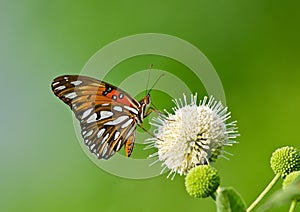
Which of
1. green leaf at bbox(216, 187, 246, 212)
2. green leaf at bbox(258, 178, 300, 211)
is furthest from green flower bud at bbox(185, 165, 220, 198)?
green leaf at bbox(258, 178, 300, 211)

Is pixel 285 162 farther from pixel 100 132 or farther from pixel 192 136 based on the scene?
pixel 100 132

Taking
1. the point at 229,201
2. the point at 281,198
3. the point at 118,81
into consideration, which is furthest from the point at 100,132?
the point at 118,81

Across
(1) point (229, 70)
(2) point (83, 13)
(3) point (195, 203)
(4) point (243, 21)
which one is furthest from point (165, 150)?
(2) point (83, 13)

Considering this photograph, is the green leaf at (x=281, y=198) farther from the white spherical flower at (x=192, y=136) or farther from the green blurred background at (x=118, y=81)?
the green blurred background at (x=118, y=81)

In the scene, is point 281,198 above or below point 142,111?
below

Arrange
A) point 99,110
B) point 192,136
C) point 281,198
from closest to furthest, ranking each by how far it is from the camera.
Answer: point 281,198 < point 192,136 < point 99,110

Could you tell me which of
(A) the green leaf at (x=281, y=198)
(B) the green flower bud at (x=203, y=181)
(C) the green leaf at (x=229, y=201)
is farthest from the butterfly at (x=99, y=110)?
(A) the green leaf at (x=281, y=198)

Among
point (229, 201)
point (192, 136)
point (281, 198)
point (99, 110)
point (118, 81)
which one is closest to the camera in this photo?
point (281, 198)
